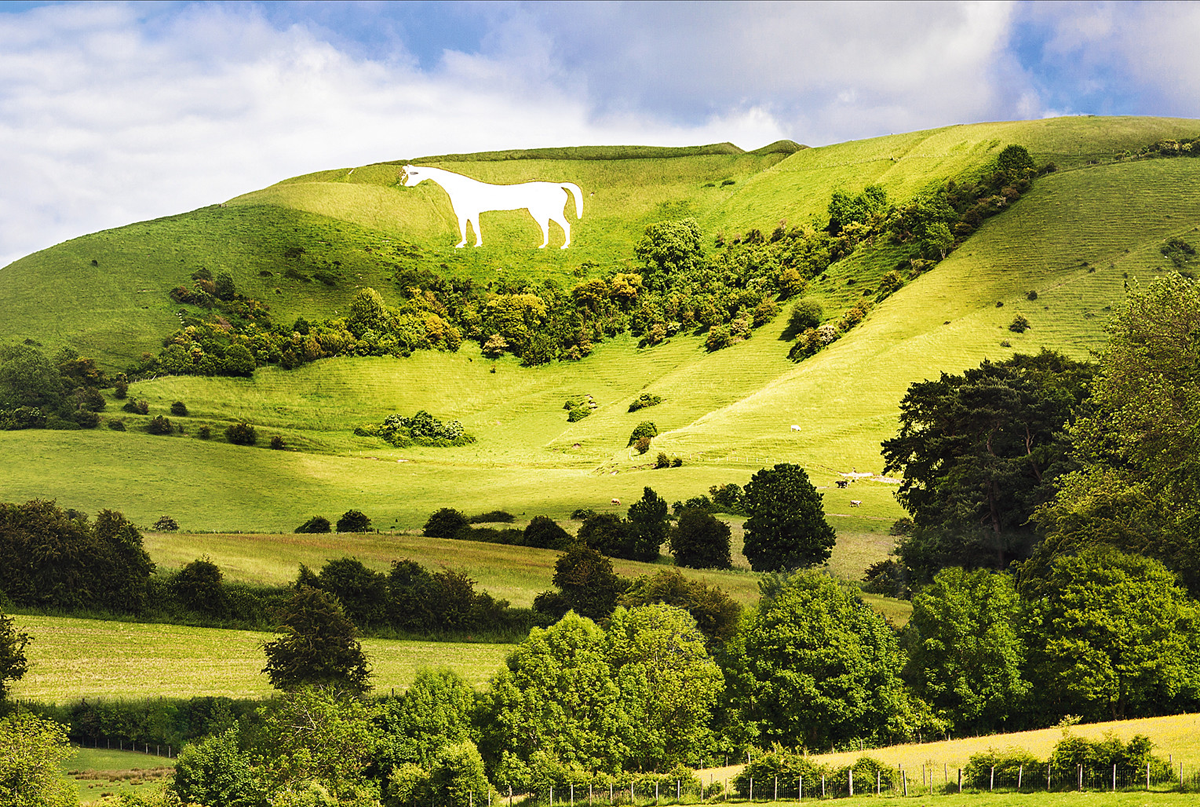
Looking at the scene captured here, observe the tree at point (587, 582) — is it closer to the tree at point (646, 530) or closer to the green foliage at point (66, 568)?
the tree at point (646, 530)

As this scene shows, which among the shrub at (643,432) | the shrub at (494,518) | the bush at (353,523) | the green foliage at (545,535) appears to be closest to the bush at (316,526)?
the bush at (353,523)

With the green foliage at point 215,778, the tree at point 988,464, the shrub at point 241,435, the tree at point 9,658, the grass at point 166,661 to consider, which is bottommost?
the green foliage at point 215,778

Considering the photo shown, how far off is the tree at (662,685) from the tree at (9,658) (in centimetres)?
3233

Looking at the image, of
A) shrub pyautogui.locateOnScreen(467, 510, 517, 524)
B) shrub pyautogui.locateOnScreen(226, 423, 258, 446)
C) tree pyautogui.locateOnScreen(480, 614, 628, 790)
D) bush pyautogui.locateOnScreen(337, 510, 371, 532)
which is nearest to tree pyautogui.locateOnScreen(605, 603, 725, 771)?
tree pyautogui.locateOnScreen(480, 614, 628, 790)

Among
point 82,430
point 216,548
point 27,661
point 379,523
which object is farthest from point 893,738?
point 82,430

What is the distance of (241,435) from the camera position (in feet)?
466

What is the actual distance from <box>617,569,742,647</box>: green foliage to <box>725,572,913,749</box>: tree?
10.2 metres

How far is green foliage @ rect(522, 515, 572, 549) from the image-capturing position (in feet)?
276

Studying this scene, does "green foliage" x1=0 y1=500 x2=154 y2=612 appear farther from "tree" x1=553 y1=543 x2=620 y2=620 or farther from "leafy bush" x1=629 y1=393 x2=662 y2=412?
"leafy bush" x1=629 y1=393 x2=662 y2=412

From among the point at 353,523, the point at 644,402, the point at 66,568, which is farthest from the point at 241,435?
the point at 66,568

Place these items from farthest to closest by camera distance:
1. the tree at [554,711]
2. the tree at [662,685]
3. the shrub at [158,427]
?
the shrub at [158,427]
the tree at [662,685]
the tree at [554,711]

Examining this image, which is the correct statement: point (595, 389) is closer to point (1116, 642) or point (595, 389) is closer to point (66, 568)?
point (66, 568)

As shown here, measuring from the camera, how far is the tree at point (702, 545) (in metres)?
79.9

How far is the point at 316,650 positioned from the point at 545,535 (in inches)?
1283
